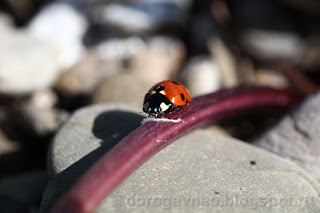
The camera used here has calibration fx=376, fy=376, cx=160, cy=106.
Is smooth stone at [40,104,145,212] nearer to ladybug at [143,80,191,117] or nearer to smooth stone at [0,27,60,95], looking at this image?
ladybug at [143,80,191,117]

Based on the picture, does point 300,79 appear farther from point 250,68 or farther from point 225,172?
point 225,172

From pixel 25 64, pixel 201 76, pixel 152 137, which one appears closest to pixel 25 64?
pixel 25 64

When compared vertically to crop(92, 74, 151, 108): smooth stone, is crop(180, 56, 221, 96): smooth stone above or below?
below

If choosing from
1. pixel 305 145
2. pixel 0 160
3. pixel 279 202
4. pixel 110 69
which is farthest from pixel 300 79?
pixel 0 160

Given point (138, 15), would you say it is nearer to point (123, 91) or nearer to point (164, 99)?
point (123, 91)

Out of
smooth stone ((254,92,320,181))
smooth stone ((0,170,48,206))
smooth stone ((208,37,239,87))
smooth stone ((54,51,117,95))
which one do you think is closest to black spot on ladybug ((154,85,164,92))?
smooth stone ((254,92,320,181))

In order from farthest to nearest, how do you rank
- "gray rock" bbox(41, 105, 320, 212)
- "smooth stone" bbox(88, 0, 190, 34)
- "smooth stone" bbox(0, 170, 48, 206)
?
"smooth stone" bbox(88, 0, 190, 34) → "smooth stone" bbox(0, 170, 48, 206) → "gray rock" bbox(41, 105, 320, 212)
